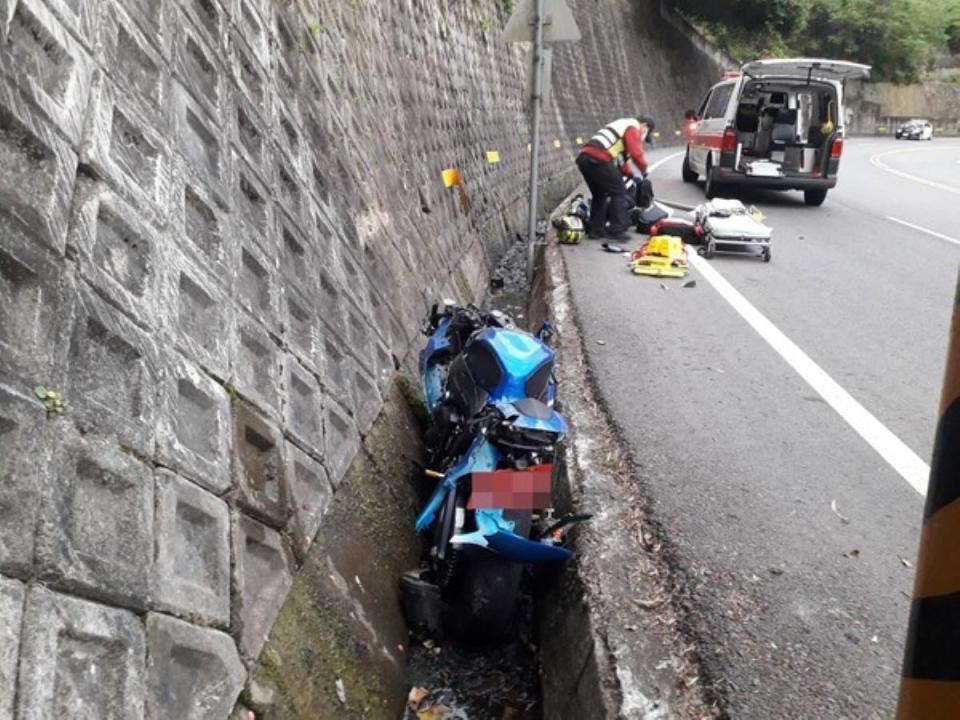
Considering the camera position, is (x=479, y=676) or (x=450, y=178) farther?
(x=450, y=178)

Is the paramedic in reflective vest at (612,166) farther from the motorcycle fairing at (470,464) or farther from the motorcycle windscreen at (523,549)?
the motorcycle windscreen at (523,549)

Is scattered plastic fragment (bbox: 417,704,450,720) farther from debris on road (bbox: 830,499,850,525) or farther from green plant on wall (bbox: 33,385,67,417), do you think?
debris on road (bbox: 830,499,850,525)

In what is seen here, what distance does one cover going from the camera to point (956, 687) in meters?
0.99

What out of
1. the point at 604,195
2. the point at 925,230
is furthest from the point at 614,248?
the point at 925,230

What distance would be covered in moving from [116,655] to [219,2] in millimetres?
3100

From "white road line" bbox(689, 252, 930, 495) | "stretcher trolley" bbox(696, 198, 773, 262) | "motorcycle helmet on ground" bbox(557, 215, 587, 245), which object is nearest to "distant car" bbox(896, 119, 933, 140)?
"stretcher trolley" bbox(696, 198, 773, 262)

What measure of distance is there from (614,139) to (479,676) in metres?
7.89

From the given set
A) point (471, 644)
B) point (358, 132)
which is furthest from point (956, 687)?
point (358, 132)

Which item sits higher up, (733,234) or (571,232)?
(733,234)

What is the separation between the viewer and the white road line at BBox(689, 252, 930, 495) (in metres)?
3.87

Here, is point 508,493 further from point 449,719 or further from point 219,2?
point 219,2

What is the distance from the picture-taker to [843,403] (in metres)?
4.64

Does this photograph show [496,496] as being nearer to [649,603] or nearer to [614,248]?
[649,603]

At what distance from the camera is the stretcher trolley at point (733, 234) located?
28.4ft
